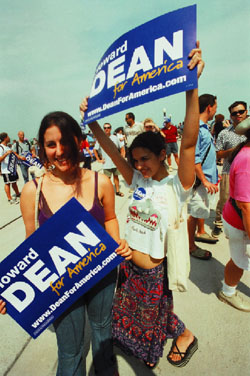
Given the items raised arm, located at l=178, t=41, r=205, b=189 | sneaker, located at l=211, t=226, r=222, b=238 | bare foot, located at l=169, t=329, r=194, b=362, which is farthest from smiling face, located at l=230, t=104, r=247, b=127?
bare foot, located at l=169, t=329, r=194, b=362

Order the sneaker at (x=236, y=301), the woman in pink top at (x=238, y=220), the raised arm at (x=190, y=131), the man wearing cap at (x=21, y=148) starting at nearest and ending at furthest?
the raised arm at (x=190, y=131) → the woman in pink top at (x=238, y=220) → the sneaker at (x=236, y=301) → the man wearing cap at (x=21, y=148)

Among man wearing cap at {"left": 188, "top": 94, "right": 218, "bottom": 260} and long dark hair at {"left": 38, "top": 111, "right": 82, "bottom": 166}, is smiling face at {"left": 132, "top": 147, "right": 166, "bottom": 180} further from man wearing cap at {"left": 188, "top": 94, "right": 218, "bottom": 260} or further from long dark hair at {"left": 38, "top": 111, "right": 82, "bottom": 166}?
man wearing cap at {"left": 188, "top": 94, "right": 218, "bottom": 260}

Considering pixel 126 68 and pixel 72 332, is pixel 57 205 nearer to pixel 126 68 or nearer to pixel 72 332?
pixel 72 332

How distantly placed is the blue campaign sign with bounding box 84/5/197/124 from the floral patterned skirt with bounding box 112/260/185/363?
1.05 m

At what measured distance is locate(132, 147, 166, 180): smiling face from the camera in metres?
1.32

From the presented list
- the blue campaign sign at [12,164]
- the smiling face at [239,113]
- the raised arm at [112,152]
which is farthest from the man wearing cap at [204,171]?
the blue campaign sign at [12,164]

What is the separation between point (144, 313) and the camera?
1.42m

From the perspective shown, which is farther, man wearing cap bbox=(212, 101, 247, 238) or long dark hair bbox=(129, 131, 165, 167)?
man wearing cap bbox=(212, 101, 247, 238)

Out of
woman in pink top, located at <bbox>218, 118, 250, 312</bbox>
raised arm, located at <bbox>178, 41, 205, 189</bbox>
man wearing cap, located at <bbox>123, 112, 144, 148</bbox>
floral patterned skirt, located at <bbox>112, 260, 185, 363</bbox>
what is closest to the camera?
raised arm, located at <bbox>178, 41, 205, 189</bbox>

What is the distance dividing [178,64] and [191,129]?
0.32 metres

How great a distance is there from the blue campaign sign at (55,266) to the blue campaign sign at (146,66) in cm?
65

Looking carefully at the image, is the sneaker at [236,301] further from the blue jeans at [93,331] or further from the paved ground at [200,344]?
the blue jeans at [93,331]

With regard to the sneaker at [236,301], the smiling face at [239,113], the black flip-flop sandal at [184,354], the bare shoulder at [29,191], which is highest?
the bare shoulder at [29,191]

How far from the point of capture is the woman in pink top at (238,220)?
151 cm
